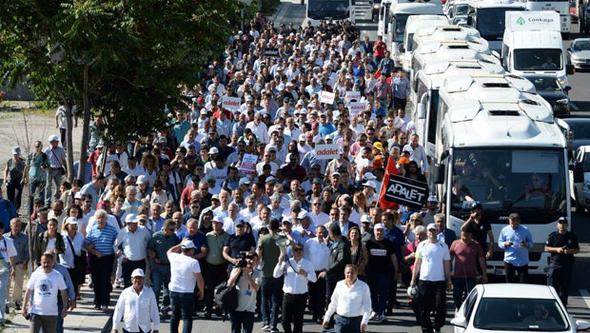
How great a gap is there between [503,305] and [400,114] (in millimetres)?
16820

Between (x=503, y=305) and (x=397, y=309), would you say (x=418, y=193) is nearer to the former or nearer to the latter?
(x=397, y=309)

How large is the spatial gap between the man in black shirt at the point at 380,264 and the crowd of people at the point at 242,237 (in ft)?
0.07

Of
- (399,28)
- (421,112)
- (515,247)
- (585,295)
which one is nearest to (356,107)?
(421,112)

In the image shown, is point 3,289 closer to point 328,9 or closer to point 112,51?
point 112,51

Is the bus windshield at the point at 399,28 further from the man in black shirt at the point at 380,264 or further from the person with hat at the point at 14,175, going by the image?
the man in black shirt at the point at 380,264

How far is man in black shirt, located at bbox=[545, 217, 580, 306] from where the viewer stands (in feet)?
78.5

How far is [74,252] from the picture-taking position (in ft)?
76.1

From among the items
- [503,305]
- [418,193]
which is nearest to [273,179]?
[418,193]

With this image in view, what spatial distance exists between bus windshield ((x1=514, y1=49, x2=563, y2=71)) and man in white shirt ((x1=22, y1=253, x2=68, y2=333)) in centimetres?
3297

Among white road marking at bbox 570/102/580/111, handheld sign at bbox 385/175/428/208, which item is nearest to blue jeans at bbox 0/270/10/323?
handheld sign at bbox 385/175/428/208

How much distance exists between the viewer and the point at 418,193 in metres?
25.6

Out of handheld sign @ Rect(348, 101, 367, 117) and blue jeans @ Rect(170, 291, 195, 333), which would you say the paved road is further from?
handheld sign @ Rect(348, 101, 367, 117)

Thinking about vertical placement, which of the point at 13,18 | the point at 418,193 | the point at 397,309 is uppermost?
the point at 13,18

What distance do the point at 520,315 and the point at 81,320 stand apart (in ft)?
22.6
